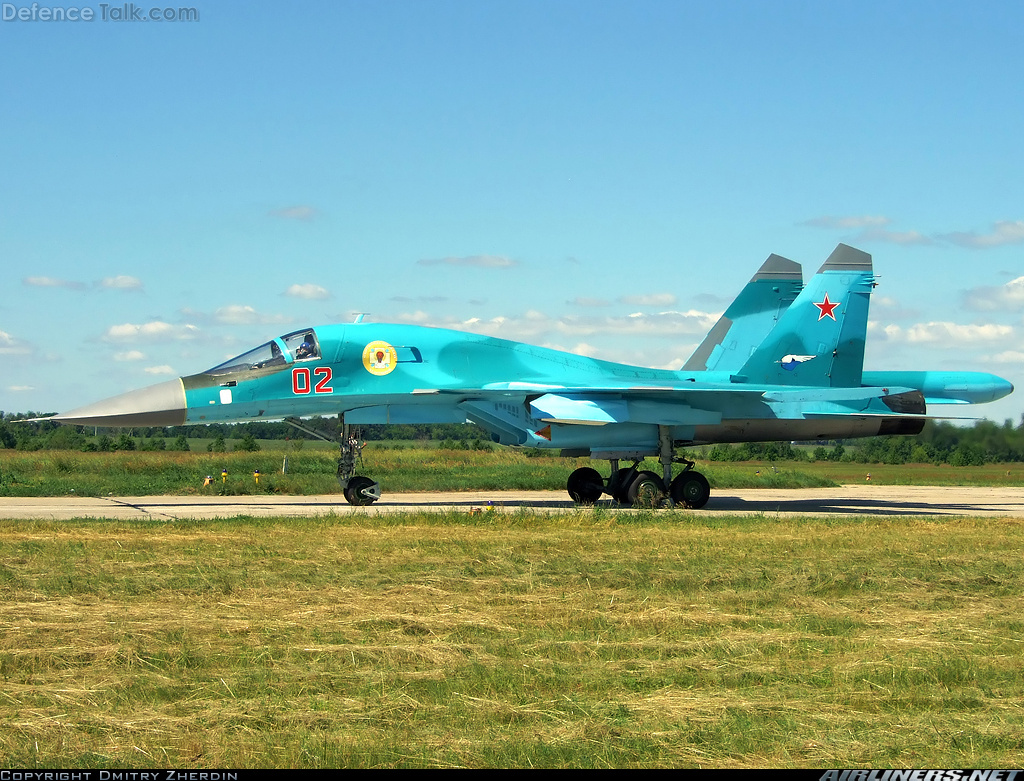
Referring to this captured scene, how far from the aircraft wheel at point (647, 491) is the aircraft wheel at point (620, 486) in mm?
241

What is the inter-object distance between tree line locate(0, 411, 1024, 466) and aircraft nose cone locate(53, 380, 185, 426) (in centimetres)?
29

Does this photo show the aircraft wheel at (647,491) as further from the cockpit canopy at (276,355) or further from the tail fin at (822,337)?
the cockpit canopy at (276,355)

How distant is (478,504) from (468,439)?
85.5ft

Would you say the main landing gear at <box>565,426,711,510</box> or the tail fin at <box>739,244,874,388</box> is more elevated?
the tail fin at <box>739,244,874,388</box>

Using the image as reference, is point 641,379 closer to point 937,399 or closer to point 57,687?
point 937,399

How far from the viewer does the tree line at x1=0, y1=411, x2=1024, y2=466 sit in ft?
63.8

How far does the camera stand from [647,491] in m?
17.5

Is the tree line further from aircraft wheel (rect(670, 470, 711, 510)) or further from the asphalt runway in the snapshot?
aircraft wheel (rect(670, 470, 711, 510))

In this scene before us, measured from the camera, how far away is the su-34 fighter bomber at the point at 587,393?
52.9 ft

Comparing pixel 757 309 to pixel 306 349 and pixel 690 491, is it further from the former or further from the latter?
pixel 306 349

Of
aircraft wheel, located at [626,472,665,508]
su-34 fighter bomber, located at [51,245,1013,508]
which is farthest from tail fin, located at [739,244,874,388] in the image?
aircraft wheel, located at [626,472,665,508]

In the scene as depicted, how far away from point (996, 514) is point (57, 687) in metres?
17.1

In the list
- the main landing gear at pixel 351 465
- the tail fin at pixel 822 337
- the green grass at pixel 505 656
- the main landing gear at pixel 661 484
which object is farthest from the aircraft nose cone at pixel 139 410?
the tail fin at pixel 822 337

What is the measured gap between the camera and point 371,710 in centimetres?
473
